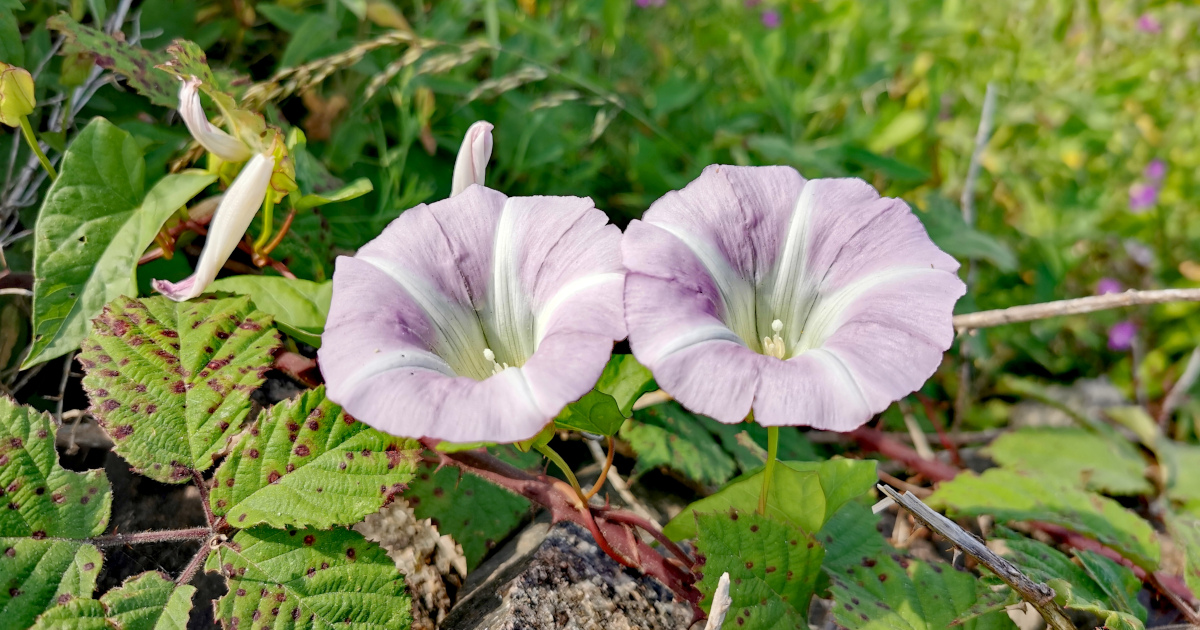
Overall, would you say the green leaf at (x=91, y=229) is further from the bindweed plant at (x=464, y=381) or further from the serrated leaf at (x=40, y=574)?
the serrated leaf at (x=40, y=574)

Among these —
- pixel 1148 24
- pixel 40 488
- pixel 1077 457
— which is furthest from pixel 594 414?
pixel 1148 24

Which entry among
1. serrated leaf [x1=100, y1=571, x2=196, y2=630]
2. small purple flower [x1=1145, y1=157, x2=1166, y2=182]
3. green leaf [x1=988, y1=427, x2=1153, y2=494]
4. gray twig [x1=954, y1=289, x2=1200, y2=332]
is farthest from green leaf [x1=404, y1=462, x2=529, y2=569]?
small purple flower [x1=1145, y1=157, x2=1166, y2=182]

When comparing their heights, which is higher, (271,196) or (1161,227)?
(271,196)

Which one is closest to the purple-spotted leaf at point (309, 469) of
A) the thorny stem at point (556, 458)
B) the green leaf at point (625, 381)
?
the thorny stem at point (556, 458)

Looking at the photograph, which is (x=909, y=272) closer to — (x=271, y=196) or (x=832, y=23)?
(x=271, y=196)

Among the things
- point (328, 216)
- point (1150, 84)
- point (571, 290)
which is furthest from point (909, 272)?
point (1150, 84)

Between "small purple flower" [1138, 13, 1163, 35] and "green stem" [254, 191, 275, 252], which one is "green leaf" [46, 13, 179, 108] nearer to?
"green stem" [254, 191, 275, 252]
